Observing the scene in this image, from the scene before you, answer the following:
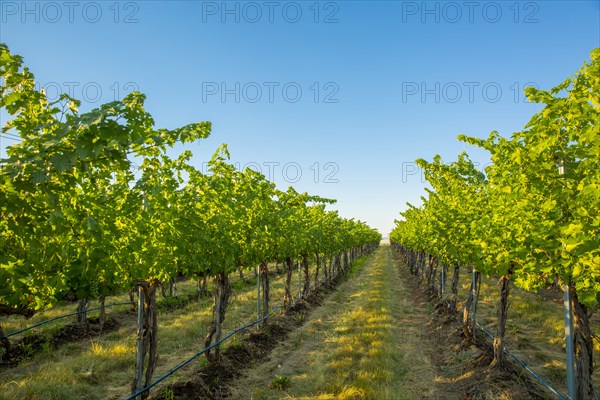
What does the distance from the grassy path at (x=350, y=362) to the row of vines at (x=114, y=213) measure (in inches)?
75.9

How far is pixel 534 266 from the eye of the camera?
5.67m

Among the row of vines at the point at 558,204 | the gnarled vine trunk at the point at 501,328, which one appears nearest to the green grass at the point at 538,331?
the gnarled vine trunk at the point at 501,328

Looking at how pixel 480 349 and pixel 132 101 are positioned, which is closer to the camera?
pixel 132 101

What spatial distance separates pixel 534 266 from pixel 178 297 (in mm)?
17724

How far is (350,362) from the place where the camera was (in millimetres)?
9125

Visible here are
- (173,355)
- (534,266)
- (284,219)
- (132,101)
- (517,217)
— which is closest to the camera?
(132,101)

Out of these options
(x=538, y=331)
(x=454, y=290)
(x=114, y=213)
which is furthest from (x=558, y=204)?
(x=454, y=290)

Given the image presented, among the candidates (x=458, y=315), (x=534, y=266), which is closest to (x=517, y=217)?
(x=534, y=266)

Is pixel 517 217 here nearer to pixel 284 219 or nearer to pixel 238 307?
pixel 284 219

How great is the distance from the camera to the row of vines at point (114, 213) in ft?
9.95

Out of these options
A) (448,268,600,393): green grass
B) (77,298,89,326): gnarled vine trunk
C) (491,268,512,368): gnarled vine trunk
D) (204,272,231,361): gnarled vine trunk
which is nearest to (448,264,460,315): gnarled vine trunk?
(448,268,600,393): green grass

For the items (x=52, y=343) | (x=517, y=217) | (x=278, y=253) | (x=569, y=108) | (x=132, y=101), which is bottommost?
(x=52, y=343)

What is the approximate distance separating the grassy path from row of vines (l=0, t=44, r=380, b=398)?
6.33 feet

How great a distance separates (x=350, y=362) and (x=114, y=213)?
21.7 feet
